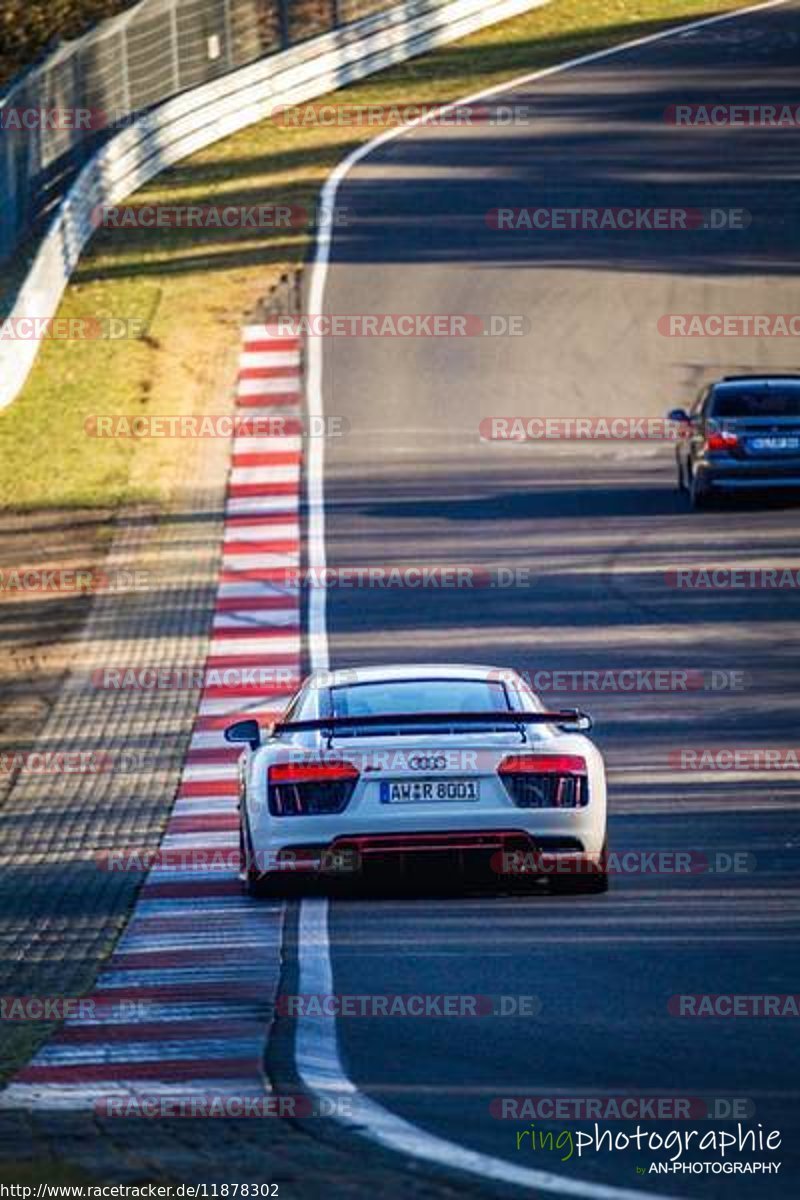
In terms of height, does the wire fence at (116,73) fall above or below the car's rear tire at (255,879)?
above

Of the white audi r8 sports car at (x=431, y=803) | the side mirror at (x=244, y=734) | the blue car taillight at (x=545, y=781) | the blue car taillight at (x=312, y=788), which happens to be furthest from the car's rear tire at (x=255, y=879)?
the blue car taillight at (x=545, y=781)

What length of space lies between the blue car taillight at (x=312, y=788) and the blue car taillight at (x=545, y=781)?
29.9 inches

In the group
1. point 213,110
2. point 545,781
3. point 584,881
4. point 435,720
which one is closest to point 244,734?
point 435,720

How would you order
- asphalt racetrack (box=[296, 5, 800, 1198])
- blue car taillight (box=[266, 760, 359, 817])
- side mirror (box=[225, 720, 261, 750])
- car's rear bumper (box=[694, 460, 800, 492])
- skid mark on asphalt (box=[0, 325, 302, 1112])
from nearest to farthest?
skid mark on asphalt (box=[0, 325, 302, 1112])
asphalt racetrack (box=[296, 5, 800, 1198])
blue car taillight (box=[266, 760, 359, 817])
side mirror (box=[225, 720, 261, 750])
car's rear bumper (box=[694, 460, 800, 492])

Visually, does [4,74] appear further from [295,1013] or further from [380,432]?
[295,1013]

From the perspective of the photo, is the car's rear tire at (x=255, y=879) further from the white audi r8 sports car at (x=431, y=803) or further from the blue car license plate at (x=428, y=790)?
the blue car license plate at (x=428, y=790)

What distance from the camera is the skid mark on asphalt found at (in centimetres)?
973

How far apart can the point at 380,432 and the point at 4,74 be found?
2628cm

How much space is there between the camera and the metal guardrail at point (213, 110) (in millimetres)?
36256

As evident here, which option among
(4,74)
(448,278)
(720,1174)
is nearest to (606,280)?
(448,278)

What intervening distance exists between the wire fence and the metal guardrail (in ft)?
1.35

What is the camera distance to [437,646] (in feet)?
75.0

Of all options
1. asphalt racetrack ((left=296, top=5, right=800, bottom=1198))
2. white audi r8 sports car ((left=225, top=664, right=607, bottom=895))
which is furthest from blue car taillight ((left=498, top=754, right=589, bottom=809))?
asphalt racetrack ((left=296, top=5, right=800, bottom=1198))

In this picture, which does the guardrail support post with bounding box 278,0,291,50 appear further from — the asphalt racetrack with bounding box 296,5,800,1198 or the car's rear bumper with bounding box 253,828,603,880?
the car's rear bumper with bounding box 253,828,603,880
